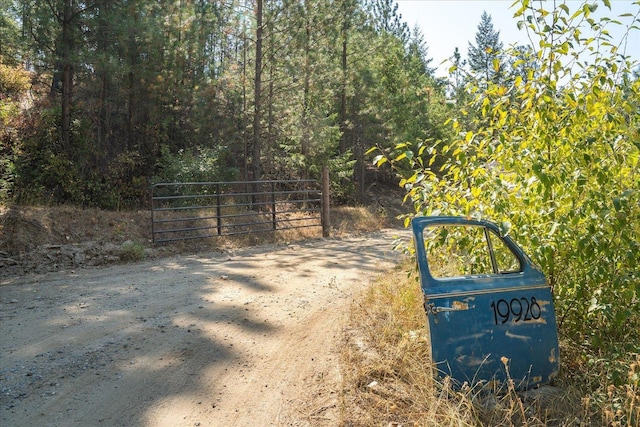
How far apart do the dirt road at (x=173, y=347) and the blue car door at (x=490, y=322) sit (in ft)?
3.38

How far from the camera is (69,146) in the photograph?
51.0 feet

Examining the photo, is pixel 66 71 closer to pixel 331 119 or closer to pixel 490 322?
pixel 331 119

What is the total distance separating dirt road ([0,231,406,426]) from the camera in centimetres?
378

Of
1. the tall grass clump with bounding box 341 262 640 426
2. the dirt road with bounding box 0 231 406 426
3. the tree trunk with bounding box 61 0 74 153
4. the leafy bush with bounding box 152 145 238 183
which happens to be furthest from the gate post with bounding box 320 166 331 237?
the tall grass clump with bounding box 341 262 640 426

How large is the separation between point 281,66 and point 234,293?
41.7ft

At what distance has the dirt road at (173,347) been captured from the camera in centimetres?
378

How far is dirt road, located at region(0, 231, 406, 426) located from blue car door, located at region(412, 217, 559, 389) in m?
1.03

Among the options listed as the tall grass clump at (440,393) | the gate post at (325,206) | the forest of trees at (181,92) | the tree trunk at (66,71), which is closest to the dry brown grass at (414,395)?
the tall grass clump at (440,393)

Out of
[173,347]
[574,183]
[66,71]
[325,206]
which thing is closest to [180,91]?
[66,71]

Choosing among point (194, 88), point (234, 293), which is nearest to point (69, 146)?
point (194, 88)

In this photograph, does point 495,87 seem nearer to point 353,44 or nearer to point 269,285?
point 269,285

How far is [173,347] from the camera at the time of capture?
4941 mm

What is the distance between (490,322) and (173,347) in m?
3.00

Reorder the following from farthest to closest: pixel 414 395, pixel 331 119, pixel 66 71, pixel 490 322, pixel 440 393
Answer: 1. pixel 331 119
2. pixel 66 71
3. pixel 414 395
4. pixel 490 322
5. pixel 440 393
